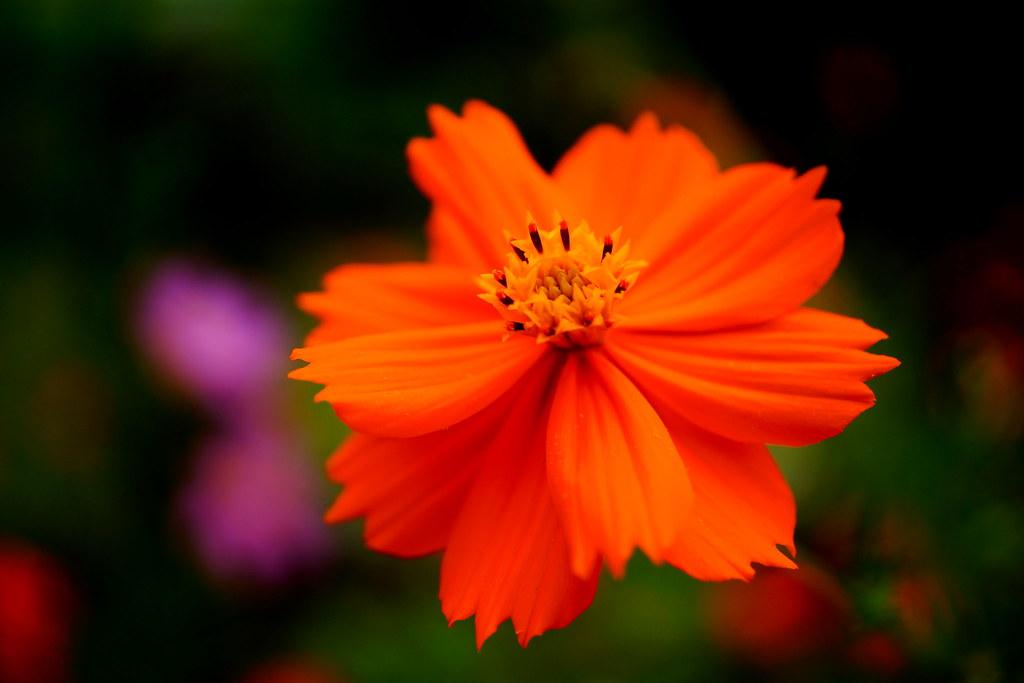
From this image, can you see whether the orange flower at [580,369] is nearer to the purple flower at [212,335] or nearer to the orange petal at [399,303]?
the orange petal at [399,303]

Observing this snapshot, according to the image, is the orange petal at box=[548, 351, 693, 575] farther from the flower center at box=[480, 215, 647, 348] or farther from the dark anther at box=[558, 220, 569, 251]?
the dark anther at box=[558, 220, 569, 251]

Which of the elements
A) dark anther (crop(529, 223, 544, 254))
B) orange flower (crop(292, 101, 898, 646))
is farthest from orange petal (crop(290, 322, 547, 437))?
dark anther (crop(529, 223, 544, 254))

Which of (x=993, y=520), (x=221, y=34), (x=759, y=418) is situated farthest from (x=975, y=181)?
(x=221, y=34)

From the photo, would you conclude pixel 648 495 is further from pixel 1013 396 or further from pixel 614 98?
pixel 614 98

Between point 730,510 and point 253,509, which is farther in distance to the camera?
point 253,509

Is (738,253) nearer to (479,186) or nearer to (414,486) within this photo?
(479,186)

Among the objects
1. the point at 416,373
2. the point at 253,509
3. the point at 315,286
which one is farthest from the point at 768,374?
the point at 315,286
